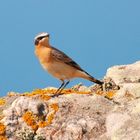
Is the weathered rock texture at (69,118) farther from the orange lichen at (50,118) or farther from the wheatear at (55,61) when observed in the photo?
the wheatear at (55,61)

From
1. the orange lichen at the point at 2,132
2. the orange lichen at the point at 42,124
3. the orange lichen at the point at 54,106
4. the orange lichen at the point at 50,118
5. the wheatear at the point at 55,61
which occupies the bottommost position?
the orange lichen at the point at 2,132

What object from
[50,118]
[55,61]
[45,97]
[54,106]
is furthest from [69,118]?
[55,61]

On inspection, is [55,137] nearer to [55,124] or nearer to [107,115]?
[55,124]

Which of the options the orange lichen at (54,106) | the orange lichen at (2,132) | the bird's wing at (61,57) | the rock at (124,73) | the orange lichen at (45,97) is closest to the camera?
the orange lichen at (2,132)

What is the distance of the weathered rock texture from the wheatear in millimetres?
1494

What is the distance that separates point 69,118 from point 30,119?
3.24 feet

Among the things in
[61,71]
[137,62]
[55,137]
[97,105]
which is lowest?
[55,137]

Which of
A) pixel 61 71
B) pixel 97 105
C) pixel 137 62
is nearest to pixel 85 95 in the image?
pixel 97 105

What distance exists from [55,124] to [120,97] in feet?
8.62

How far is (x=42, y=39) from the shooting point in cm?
1714

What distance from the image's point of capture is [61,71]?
17.1 metres

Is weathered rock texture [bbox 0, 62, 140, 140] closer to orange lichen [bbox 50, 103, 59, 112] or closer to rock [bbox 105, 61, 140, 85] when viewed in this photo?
orange lichen [bbox 50, 103, 59, 112]

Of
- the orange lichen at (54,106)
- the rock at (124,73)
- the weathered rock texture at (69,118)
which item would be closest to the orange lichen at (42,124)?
the weathered rock texture at (69,118)

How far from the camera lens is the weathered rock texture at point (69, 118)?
1408 centimetres
